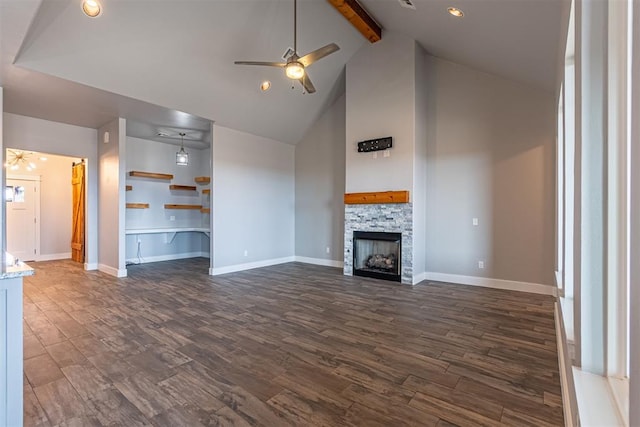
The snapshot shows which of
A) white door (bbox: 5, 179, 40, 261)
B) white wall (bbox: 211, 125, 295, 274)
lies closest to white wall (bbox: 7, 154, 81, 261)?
white door (bbox: 5, 179, 40, 261)

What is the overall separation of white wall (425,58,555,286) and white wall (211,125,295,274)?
3365 mm

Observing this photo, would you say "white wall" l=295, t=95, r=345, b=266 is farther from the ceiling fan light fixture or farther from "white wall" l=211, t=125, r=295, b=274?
the ceiling fan light fixture

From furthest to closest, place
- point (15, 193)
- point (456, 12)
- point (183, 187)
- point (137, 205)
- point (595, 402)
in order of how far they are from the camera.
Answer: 1. point (183, 187)
2. point (15, 193)
3. point (137, 205)
4. point (456, 12)
5. point (595, 402)

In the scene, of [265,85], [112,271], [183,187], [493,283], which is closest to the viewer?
[493,283]

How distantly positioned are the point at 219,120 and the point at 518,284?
581 cm

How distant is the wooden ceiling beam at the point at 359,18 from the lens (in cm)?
443

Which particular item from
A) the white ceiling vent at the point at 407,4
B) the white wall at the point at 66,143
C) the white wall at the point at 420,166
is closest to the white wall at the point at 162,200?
the white wall at the point at 66,143

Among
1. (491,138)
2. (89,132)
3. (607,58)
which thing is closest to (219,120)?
(89,132)

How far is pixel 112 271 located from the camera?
5988 millimetres

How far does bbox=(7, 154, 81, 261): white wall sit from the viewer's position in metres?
8.01

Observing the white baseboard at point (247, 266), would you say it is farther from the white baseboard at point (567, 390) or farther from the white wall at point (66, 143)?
the white baseboard at point (567, 390)

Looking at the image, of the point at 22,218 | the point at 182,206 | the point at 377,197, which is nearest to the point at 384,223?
the point at 377,197

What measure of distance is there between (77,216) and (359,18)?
782 centimetres

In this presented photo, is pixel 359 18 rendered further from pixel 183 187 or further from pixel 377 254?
pixel 183 187
